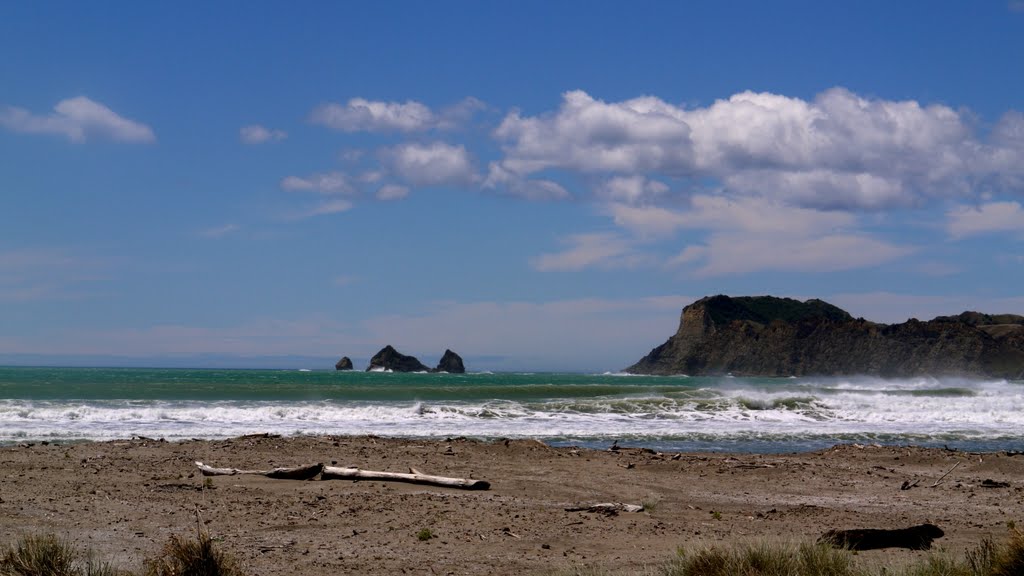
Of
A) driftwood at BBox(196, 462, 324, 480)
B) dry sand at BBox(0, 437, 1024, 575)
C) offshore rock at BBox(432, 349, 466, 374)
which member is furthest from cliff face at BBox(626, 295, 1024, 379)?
driftwood at BBox(196, 462, 324, 480)

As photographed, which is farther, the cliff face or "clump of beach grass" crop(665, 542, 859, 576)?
the cliff face

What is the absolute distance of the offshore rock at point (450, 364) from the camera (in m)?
128

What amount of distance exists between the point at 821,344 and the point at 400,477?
125m

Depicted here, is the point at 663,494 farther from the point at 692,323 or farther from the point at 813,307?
the point at 813,307

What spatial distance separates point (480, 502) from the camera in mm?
10391

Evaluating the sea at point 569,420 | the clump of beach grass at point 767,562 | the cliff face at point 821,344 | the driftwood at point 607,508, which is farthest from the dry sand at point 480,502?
the cliff face at point 821,344

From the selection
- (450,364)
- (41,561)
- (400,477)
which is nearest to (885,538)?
(400,477)

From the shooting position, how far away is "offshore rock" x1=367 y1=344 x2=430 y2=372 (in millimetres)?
127938

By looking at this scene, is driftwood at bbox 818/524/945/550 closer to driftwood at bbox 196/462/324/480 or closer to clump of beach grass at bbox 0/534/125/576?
clump of beach grass at bbox 0/534/125/576

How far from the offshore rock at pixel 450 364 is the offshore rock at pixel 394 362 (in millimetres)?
2096

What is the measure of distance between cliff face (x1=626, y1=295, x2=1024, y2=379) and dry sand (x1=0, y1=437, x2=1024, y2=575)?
100317 mm

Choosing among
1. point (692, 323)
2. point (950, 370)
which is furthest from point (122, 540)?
point (692, 323)

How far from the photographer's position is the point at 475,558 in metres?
7.73

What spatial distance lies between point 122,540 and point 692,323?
141 m
